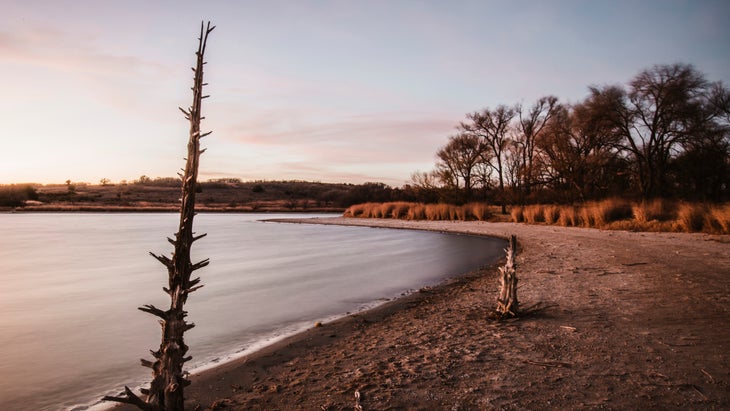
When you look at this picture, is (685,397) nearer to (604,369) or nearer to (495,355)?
(604,369)

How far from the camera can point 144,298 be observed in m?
8.23

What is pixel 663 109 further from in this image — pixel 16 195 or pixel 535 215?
pixel 16 195

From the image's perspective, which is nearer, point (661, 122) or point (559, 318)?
point (559, 318)

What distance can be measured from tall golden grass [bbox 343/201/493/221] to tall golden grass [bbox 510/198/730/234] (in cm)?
475

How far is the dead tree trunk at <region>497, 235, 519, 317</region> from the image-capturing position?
16.5 feet

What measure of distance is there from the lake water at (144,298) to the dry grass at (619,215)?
18.5 ft

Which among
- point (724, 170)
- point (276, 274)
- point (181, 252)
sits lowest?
point (276, 274)

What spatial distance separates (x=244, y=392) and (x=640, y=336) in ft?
12.4

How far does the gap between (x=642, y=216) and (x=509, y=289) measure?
14975 millimetres

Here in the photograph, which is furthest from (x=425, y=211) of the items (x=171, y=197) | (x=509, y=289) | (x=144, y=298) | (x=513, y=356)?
(x=171, y=197)

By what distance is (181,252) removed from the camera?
2607 mm

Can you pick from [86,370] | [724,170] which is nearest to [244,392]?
[86,370]

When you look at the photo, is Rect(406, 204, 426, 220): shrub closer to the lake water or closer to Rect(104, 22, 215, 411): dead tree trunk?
the lake water

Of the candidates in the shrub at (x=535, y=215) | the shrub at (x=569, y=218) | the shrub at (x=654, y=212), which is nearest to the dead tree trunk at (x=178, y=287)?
the shrub at (x=654, y=212)
